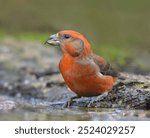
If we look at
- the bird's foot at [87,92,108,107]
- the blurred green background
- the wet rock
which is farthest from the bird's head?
the blurred green background

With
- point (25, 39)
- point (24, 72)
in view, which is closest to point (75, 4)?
point (25, 39)

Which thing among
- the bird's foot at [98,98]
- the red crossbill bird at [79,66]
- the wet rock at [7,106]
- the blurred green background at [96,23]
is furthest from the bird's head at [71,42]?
the blurred green background at [96,23]

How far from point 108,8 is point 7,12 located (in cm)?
233

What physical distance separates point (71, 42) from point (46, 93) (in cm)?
183

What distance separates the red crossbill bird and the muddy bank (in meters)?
0.15

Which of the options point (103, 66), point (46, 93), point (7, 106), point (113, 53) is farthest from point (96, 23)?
point (7, 106)

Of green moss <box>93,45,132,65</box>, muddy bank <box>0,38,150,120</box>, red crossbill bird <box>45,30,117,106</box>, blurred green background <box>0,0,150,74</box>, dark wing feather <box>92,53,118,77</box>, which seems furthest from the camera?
blurred green background <box>0,0,150,74</box>

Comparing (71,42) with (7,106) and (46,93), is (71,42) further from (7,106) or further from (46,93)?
(46,93)

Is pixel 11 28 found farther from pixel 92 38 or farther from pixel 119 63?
pixel 119 63

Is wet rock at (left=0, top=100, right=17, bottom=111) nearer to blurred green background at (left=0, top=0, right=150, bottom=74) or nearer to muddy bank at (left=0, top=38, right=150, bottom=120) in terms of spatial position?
muddy bank at (left=0, top=38, right=150, bottom=120)

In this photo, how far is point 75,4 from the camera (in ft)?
60.2

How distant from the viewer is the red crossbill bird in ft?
27.5

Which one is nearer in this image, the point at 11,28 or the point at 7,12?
the point at 11,28

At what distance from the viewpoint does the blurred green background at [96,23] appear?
14562 millimetres
